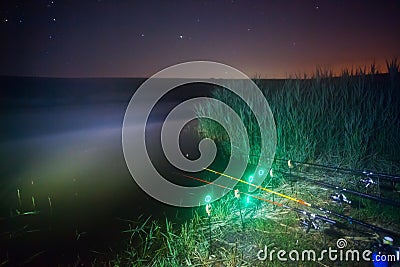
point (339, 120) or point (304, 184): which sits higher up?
point (339, 120)

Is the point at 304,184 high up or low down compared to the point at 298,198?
up

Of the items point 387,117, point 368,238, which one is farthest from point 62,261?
point 387,117

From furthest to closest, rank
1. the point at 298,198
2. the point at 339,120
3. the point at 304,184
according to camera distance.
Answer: the point at 339,120
the point at 304,184
the point at 298,198

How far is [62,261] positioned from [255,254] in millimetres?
2089

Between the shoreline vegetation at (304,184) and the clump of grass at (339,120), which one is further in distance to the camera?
the clump of grass at (339,120)

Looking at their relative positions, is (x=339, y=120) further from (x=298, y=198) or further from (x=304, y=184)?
(x=298, y=198)

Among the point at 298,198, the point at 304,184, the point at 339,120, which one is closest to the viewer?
the point at 298,198

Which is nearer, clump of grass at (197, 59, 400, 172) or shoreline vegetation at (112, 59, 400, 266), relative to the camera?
shoreline vegetation at (112, 59, 400, 266)

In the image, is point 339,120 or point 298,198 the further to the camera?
point 339,120

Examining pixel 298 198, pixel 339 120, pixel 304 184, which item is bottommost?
pixel 298 198

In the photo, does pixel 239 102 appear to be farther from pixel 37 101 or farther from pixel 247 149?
pixel 37 101

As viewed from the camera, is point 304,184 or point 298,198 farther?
point 304,184

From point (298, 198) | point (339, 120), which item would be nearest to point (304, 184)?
point (298, 198)

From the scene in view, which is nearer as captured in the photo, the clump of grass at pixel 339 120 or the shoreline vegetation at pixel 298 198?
the shoreline vegetation at pixel 298 198
